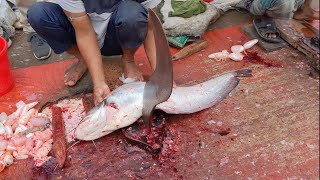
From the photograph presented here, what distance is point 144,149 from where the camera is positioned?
229cm

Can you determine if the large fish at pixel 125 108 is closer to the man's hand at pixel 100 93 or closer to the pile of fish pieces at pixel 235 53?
the man's hand at pixel 100 93

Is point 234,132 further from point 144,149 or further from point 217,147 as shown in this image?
point 144,149

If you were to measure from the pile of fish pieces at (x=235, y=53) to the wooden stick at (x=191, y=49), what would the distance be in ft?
0.42

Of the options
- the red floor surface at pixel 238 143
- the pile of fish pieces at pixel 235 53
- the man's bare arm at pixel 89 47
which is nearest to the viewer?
the red floor surface at pixel 238 143

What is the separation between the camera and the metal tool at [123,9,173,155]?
2047mm

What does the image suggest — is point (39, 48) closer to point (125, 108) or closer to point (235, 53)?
point (125, 108)

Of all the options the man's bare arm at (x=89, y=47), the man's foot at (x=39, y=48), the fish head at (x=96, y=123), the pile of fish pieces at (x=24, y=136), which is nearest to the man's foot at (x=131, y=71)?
the man's bare arm at (x=89, y=47)

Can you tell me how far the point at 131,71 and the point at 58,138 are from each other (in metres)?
0.76

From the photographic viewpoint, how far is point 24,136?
2367 mm

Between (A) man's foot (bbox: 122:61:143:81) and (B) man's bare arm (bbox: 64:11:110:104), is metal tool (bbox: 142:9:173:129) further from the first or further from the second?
(A) man's foot (bbox: 122:61:143:81)

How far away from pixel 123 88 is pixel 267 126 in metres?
0.93

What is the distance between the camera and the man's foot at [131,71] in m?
2.79

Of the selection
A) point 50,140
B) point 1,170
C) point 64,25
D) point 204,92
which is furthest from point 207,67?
point 1,170

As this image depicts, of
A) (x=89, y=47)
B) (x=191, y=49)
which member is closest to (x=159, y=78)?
(x=89, y=47)
